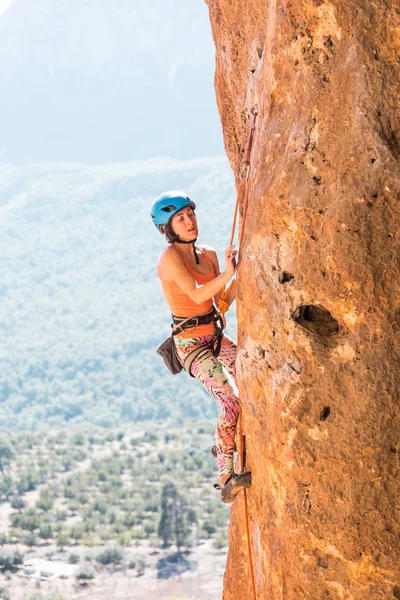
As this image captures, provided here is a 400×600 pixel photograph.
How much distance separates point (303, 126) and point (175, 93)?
10509cm

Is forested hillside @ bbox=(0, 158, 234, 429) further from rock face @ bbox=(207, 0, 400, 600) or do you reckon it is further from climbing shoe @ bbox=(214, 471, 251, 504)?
rock face @ bbox=(207, 0, 400, 600)

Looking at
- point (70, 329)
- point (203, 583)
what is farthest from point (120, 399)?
point (203, 583)

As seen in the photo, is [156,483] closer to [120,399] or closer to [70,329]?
[120,399]

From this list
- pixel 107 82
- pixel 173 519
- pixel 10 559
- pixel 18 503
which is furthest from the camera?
pixel 107 82

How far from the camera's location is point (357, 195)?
5.07 m

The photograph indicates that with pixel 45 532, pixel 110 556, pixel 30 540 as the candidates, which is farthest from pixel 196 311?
pixel 45 532

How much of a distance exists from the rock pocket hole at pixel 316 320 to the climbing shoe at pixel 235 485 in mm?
1220

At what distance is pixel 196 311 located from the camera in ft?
21.8

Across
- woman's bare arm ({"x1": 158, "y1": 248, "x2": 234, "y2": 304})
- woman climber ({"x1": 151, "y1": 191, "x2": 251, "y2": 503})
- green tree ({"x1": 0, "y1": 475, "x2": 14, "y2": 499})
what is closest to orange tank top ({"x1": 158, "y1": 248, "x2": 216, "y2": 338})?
woman climber ({"x1": 151, "y1": 191, "x2": 251, "y2": 503})

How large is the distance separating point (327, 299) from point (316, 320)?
10.4 inches

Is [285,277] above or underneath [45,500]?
underneath

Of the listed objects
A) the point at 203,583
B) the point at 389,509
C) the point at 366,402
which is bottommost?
the point at 389,509

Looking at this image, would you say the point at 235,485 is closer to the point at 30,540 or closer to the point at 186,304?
the point at 186,304

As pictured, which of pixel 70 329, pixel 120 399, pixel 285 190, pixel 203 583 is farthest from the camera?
pixel 70 329
